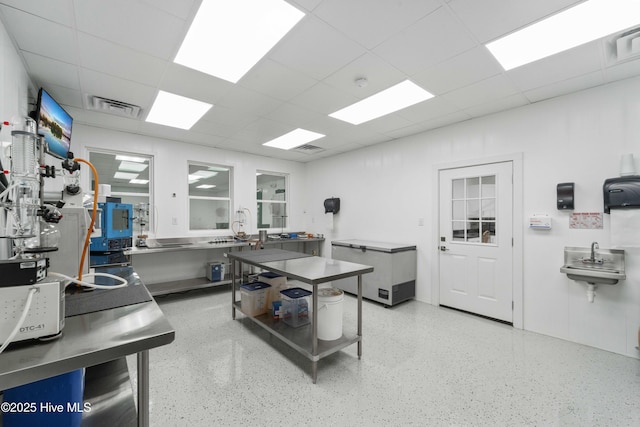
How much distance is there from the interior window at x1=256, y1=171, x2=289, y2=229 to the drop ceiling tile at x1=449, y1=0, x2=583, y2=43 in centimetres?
465

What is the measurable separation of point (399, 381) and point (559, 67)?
3031mm

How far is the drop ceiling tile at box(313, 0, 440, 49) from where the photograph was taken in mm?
1721

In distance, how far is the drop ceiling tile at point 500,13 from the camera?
1704 millimetres

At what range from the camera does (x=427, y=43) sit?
209cm

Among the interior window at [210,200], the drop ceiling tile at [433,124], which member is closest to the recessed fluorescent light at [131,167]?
the interior window at [210,200]

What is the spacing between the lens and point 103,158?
4535 mm

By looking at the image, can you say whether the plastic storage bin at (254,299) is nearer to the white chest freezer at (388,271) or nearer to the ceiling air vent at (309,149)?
the white chest freezer at (388,271)


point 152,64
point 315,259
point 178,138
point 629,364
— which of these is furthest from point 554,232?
point 178,138

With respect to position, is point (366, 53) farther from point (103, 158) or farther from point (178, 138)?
point (103, 158)

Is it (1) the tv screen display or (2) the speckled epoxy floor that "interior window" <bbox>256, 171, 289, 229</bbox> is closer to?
(2) the speckled epoxy floor

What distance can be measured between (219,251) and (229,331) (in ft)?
7.50

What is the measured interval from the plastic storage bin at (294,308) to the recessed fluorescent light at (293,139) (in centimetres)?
245

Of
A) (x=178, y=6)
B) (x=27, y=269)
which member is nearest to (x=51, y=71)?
(x=178, y=6)

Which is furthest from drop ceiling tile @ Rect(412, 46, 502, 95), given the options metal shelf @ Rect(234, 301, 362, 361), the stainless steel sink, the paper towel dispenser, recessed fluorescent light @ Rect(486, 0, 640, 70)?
metal shelf @ Rect(234, 301, 362, 361)
